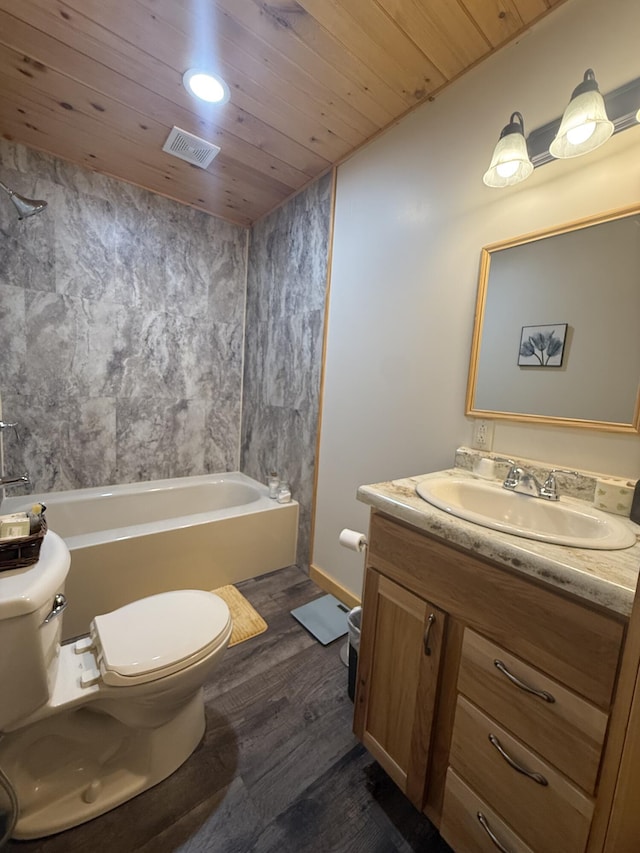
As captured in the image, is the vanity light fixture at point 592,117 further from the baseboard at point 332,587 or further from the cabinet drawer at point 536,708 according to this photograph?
the baseboard at point 332,587

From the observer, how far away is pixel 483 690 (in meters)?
0.76

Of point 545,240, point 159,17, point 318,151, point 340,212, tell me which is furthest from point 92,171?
point 545,240

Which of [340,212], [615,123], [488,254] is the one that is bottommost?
[488,254]

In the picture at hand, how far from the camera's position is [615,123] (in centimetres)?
98

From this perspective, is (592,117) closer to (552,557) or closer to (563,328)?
(563,328)

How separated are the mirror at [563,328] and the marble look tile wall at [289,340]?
41.0 inches

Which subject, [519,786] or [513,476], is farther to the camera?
[513,476]

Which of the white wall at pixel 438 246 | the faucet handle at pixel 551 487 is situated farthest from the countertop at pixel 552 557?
the white wall at pixel 438 246

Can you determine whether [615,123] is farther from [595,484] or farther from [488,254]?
[595,484]

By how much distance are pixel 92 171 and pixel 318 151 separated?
1458mm

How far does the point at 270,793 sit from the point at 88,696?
2.08 feet

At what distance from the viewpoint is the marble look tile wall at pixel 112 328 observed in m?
2.04

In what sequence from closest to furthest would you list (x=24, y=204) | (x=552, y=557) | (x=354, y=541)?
(x=552, y=557)
(x=354, y=541)
(x=24, y=204)

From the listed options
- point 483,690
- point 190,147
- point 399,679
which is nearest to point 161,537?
point 399,679
